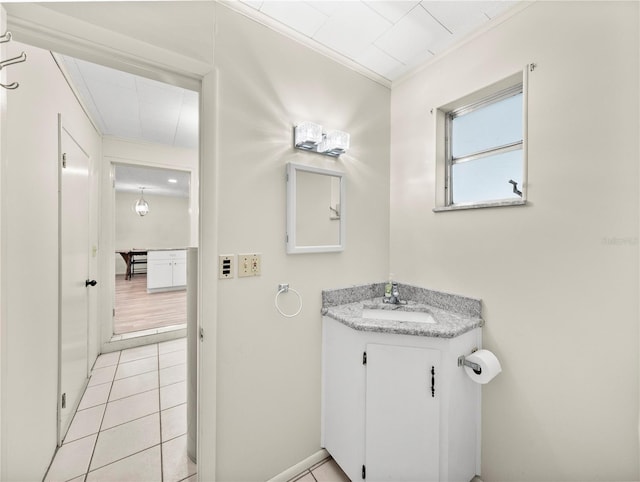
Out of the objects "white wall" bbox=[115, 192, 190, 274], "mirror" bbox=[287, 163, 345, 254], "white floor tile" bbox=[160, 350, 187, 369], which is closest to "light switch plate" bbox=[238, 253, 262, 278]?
"mirror" bbox=[287, 163, 345, 254]

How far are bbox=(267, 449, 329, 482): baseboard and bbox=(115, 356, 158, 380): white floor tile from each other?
192cm

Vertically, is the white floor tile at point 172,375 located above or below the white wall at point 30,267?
below

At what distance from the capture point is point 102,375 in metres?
2.58

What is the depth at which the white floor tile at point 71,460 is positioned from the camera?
4.99ft

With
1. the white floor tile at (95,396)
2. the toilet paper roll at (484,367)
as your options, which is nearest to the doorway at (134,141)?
the white floor tile at (95,396)

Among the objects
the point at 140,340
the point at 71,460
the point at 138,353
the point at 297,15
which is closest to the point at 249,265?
the point at 297,15

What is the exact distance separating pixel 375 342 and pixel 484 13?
5.98 feet

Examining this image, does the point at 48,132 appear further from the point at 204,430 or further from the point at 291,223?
the point at 204,430

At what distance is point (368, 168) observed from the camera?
1889 millimetres

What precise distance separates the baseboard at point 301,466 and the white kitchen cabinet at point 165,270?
17.2 ft

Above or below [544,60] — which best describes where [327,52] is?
above

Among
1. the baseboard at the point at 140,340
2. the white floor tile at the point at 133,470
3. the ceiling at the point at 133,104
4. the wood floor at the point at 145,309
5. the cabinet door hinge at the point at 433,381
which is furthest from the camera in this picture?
the wood floor at the point at 145,309

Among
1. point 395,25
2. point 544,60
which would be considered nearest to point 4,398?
point 395,25

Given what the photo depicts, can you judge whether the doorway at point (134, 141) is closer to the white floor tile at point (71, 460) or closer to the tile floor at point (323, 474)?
the white floor tile at point (71, 460)
